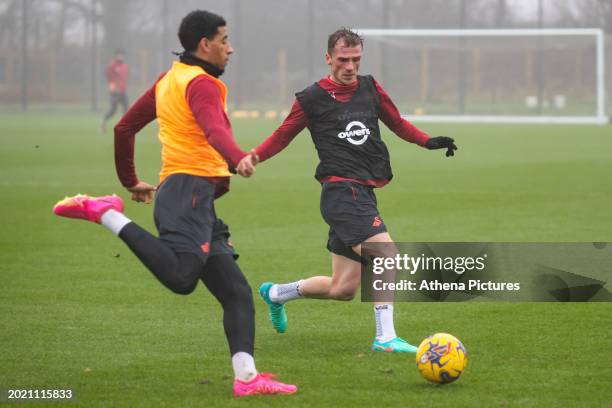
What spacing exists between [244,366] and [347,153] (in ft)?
6.37

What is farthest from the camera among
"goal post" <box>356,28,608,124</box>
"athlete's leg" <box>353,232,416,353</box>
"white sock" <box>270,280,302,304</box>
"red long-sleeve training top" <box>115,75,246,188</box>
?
"goal post" <box>356,28,608,124</box>

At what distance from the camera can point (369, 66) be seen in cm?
4412

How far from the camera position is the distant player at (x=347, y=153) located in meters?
7.71

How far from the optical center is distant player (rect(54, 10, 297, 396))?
6.21 metres

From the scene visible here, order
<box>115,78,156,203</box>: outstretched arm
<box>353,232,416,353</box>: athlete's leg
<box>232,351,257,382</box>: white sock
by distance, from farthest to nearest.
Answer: <box>353,232,416,353</box>: athlete's leg → <box>115,78,156,203</box>: outstretched arm → <box>232,351,257,382</box>: white sock

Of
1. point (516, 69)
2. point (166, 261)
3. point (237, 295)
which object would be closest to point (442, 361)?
point (237, 295)

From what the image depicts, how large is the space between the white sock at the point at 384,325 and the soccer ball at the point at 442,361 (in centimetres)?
91

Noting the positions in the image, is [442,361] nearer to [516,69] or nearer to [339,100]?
[339,100]

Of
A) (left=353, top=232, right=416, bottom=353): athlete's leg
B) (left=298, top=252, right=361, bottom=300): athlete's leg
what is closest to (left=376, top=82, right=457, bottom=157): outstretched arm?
(left=353, top=232, right=416, bottom=353): athlete's leg

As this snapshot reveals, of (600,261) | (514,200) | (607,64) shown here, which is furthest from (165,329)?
(607,64)

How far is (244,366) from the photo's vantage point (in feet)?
21.0

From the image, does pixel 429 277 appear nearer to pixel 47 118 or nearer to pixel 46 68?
pixel 47 118

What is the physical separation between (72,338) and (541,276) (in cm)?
447

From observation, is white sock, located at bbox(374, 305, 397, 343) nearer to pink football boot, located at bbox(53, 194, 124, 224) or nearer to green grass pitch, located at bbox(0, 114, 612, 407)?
green grass pitch, located at bbox(0, 114, 612, 407)
